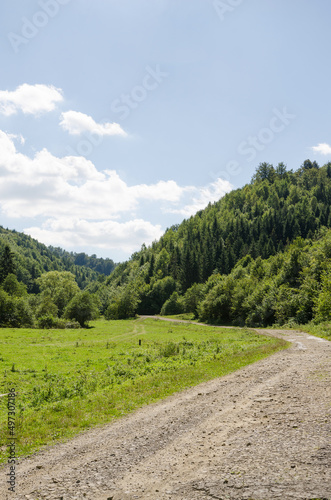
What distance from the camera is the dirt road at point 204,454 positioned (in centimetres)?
838

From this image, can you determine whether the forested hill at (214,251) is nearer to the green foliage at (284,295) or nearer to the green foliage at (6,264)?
the green foliage at (6,264)

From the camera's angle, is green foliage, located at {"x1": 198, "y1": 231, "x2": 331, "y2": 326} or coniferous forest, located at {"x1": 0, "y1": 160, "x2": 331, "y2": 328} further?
coniferous forest, located at {"x1": 0, "y1": 160, "x2": 331, "y2": 328}

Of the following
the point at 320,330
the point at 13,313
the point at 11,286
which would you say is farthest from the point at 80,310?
the point at 320,330

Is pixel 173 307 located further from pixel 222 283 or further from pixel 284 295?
pixel 284 295

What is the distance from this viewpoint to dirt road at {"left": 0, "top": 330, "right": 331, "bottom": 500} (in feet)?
27.5

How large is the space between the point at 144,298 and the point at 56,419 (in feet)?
443

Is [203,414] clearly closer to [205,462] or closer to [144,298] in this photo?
[205,462]

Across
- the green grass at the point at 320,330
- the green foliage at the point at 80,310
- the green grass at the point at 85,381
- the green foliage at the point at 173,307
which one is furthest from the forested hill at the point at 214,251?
the green grass at the point at 85,381

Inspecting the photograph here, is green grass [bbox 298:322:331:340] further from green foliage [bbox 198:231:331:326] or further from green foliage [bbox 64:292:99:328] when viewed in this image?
green foliage [bbox 64:292:99:328]

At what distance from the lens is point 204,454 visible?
34.8 feet

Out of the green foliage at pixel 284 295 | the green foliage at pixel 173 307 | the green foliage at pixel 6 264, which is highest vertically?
the green foliage at pixel 6 264

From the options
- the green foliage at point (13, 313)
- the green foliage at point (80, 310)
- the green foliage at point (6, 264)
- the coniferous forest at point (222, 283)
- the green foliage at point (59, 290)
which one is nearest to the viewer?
the coniferous forest at point (222, 283)

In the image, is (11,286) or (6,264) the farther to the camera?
(6,264)

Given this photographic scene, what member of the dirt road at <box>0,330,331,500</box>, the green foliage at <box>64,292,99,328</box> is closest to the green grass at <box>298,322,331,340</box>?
the dirt road at <box>0,330,331,500</box>
